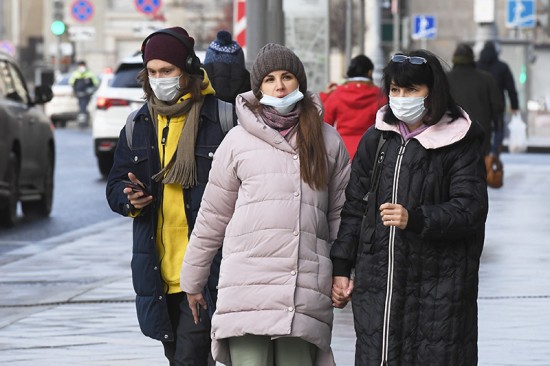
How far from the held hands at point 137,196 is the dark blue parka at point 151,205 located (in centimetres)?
7

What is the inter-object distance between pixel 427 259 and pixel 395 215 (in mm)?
238

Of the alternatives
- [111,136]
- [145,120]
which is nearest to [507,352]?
[145,120]

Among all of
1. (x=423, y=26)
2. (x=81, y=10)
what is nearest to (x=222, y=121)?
(x=423, y=26)

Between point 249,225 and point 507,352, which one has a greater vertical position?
point 249,225

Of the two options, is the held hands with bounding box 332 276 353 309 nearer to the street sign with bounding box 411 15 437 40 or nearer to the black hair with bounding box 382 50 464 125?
the black hair with bounding box 382 50 464 125

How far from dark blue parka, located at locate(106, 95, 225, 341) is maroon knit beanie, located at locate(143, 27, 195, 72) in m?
0.21

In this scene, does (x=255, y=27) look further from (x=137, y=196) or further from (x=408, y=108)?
(x=408, y=108)

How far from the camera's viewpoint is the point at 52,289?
12.1 metres

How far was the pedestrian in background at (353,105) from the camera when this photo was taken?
12.0m

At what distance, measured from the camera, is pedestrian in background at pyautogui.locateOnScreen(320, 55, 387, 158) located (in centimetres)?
1204

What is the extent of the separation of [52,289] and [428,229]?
22.0 ft

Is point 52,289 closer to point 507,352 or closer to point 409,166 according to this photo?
point 507,352

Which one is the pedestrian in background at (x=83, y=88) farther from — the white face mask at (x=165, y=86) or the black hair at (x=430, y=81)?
the black hair at (x=430, y=81)

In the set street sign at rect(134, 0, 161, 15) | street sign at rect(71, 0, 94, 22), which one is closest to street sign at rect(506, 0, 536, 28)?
street sign at rect(134, 0, 161, 15)
